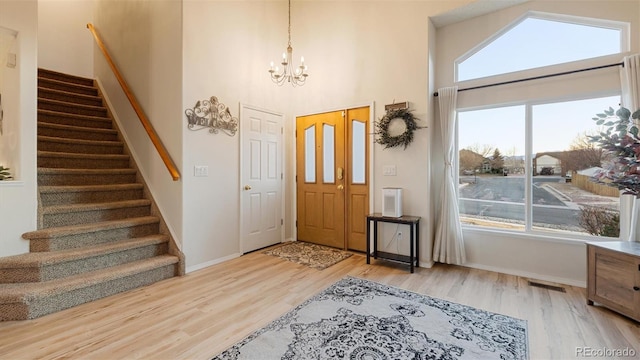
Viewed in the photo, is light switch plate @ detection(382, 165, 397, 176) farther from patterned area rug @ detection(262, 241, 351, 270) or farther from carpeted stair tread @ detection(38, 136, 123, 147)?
carpeted stair tread @ detection(38, 136, 123, 147)

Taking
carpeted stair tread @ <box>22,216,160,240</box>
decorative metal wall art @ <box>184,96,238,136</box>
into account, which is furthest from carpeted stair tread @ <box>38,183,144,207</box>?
decorative metal wall art @ <box>184,96,238,136</box>

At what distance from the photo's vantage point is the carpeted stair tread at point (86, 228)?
9.23 ft

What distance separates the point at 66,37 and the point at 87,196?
398 cm

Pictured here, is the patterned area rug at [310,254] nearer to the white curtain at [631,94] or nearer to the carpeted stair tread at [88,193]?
the carpeted stair tread at [88,193]

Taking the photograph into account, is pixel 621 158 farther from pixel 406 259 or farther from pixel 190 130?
A: pixel 190 130

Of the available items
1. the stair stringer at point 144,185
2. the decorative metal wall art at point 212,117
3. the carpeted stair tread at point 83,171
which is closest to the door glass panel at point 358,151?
the decorative metal wall art at point 212,117

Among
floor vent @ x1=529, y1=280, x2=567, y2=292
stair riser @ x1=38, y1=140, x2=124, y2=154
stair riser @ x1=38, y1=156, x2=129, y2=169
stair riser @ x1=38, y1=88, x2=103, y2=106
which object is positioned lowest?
floor vent @ x1=529, y1=280, x2=567, y2=292

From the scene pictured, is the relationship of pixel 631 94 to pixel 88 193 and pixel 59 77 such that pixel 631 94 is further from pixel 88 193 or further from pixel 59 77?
pixel 59 77

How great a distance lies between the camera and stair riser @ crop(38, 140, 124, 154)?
3.70m

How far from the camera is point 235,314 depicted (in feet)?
8.10

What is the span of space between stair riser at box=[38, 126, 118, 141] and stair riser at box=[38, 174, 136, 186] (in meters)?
0.81

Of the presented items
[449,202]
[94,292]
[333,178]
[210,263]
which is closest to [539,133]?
[449,202]

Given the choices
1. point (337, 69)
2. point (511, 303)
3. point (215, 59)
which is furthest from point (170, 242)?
point (511, 303)

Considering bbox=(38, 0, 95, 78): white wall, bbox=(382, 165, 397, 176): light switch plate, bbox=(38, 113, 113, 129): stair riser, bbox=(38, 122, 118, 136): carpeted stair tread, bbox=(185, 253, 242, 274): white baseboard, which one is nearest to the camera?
bbox=(185, 253, 242, 274): white baseboard
